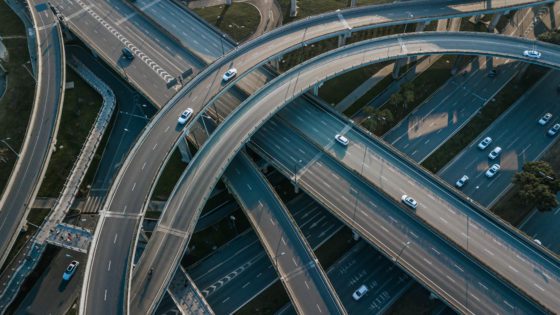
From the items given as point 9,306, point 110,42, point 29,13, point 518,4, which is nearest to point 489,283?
point 518,4

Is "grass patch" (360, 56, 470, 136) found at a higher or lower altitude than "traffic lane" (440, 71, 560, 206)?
higher

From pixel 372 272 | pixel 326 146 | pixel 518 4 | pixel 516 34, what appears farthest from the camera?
pixel 516 34

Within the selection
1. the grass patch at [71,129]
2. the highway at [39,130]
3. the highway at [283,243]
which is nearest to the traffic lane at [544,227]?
the highway at [283,243]

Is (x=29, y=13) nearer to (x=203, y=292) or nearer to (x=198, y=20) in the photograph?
(x=198, y=20)

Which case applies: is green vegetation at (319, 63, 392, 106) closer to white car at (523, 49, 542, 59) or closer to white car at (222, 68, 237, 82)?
white car at (222, 68, 237, 82)

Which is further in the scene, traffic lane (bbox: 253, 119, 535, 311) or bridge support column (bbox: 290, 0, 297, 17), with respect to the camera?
bridge support column (bbox: 290, 0, 297, 17)

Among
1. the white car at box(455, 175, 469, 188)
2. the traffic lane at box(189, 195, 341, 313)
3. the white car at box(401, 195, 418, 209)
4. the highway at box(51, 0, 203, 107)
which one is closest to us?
the traffic lane at box(189, 195, 341, 313)

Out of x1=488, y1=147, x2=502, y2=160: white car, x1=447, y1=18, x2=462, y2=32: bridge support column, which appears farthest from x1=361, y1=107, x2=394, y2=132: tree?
x1=447, y1=18, x2=462, y2=32: bridge support column

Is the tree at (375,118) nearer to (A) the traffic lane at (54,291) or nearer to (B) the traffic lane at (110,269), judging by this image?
(B) the traffic lane at (110,269)
